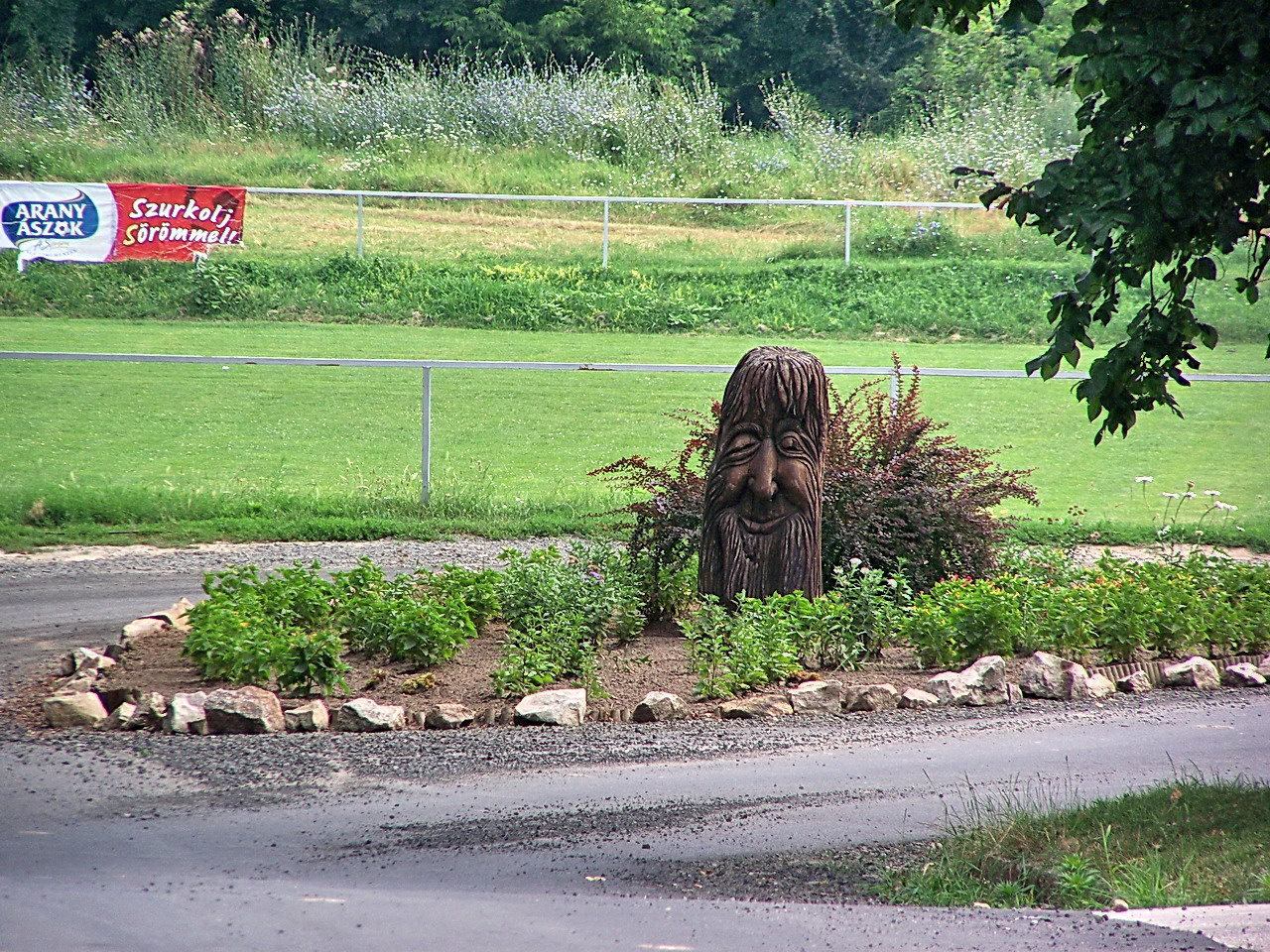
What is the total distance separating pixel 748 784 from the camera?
5281 millimetres

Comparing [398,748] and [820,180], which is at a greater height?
[820,180]

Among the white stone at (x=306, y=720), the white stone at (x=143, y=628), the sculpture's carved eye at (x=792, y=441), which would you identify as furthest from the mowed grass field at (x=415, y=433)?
the white stone at (x=306, y=720)

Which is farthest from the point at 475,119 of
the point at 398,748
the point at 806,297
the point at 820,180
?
the point at 398,748

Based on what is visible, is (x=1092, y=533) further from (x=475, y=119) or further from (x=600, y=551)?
(x=475, y=119)

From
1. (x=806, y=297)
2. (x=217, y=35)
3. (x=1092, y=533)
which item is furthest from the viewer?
(x=217, y=35)

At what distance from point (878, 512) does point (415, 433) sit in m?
7.78

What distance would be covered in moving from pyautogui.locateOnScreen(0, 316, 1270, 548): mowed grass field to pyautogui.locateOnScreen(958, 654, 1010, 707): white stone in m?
5.09

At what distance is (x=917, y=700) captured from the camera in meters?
6.26

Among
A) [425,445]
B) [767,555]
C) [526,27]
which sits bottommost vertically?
[425,445]

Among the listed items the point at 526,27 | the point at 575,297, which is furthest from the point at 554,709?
the point at 526,27

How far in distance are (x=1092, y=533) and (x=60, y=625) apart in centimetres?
805

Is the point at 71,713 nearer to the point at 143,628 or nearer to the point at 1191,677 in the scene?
the point at 143,628

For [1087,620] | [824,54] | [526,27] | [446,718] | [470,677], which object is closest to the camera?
[446,718]

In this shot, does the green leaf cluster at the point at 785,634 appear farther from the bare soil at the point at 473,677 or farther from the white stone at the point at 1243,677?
the white stone at the point at 1243,677
